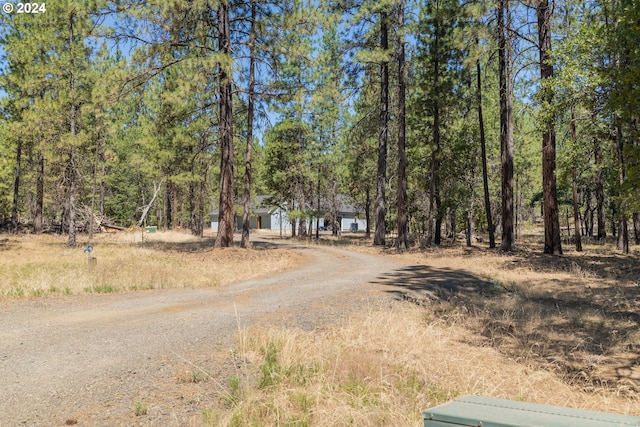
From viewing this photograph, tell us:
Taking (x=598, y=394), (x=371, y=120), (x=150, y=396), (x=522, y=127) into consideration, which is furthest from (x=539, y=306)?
(x=522, y=127)

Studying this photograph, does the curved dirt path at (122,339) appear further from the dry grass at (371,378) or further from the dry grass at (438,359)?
the dry grass at (438,359)

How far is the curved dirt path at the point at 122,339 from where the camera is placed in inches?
165

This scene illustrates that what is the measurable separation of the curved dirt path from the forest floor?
0.08 feet

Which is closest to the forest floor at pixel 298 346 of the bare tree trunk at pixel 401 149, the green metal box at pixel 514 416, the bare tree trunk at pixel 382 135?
the green metal box at pixel 514 416

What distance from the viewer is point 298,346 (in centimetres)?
574

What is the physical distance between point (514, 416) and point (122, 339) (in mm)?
5772

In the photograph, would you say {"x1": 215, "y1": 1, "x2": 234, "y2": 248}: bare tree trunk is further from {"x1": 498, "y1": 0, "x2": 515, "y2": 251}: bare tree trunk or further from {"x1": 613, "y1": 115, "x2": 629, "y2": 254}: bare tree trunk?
{"x1": 613, "y1": 115, "x2": 629, "y2": 254}: bare tree trunk

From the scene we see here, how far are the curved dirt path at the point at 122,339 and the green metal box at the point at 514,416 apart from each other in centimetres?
258

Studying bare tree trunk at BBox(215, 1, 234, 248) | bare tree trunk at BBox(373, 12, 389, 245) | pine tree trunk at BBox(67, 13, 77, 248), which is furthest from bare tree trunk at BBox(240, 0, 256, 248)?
pine tree trunk at BBox(67, 13, 77, 248)

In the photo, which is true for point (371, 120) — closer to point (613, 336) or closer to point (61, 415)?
point (613, 336)

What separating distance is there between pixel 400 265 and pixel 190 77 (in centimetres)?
1101

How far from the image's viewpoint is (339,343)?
598 centimetres

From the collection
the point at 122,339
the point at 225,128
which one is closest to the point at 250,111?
the point at 225,128

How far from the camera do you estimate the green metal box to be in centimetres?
217
